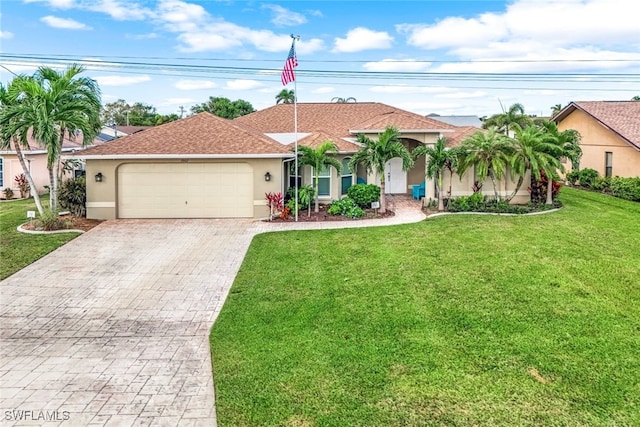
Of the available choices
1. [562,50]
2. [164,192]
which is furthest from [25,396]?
[562,50]

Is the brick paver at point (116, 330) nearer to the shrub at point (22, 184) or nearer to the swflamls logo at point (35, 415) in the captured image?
the swflamls logo at point (35, 415)

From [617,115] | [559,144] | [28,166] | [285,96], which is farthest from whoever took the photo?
[285,96]

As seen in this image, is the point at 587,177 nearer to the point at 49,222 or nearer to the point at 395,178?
the point at 395,178

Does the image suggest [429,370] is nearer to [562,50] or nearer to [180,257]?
[180,257]

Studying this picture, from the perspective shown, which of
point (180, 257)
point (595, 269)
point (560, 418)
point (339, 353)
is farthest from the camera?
point (180, 257)

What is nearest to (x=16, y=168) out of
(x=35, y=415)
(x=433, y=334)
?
(x=35, y=415)

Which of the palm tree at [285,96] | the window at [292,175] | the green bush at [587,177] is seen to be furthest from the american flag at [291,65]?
the palm tree at [285,96]

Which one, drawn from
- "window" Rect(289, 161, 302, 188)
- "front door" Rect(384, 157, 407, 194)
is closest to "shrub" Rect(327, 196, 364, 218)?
"window" Rect(289, 161, 302, 188)
